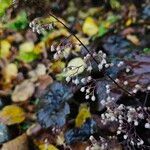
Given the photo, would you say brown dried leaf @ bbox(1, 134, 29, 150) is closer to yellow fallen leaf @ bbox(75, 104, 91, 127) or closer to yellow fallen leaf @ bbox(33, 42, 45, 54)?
yellow fallen leaf @ bbox(75, 104, 91, 127)

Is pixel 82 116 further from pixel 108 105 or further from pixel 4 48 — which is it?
pixel 4 48

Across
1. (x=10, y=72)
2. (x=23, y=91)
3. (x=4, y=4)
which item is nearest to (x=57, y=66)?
(x=23, y=91)

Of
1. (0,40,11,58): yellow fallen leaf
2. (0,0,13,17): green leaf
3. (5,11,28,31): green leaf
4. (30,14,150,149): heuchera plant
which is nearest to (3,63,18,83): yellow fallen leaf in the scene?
(0,40,11,58): yellow fallen leaf

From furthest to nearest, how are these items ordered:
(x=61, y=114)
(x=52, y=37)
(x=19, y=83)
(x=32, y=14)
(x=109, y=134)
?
(x=52, y=37) → (x=19, y=83) → (x=32, y=14) → (x=61, y=114) → (x=109, y=134)

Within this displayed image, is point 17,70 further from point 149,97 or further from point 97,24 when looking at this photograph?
point 149,97

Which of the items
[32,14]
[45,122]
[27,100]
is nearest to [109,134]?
[45,122]

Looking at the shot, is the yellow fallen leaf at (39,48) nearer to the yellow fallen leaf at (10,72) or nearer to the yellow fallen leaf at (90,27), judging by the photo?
the yellow fallen leaf at (10,72)
